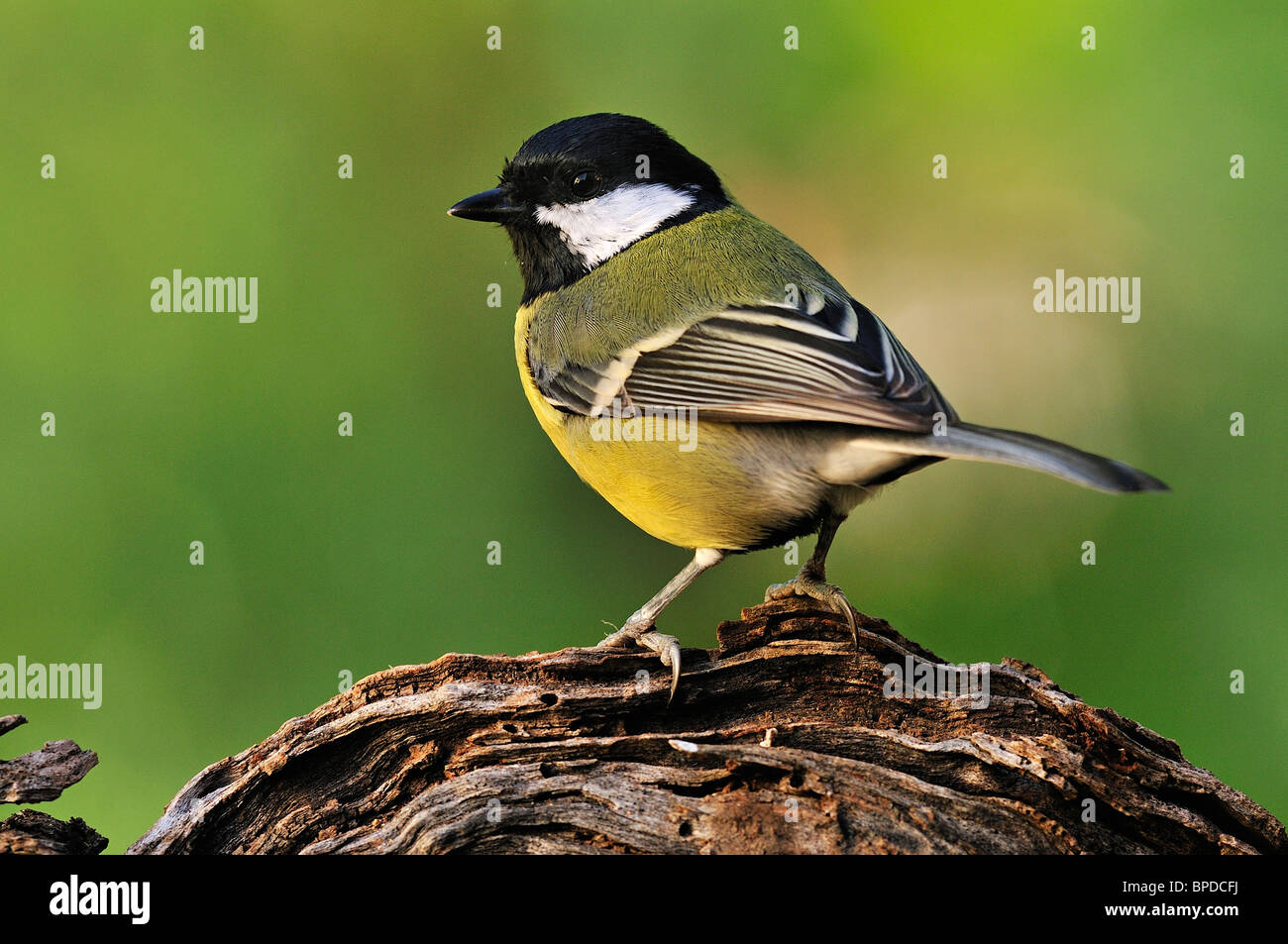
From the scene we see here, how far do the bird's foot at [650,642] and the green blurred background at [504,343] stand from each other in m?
0.85

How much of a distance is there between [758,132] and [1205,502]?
215 cm

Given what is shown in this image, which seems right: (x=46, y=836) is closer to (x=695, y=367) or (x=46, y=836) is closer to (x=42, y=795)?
(x=42, y=795)

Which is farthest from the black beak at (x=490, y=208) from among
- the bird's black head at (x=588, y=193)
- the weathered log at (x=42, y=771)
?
the weathered log at (x=42, y=771)

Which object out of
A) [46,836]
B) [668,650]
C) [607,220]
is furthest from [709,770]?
[607,220]

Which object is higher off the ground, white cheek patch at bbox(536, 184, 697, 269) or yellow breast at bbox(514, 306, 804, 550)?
white cheek patch at bbox(536, 184, 697, 269)

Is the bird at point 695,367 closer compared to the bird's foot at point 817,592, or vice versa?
the bird at point 695,367

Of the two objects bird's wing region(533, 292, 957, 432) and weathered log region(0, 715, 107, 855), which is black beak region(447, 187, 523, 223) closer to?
bird's wing region(533, 292, 957, 432)

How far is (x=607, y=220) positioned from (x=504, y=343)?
944 millimetres

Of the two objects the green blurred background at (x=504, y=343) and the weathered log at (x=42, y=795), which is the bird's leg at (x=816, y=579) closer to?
the green blurred background at (x=504, y=343)

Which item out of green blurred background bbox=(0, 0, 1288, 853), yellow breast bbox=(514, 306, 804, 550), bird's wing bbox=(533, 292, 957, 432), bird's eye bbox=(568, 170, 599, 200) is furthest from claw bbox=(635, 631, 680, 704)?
bird's eye bbox=(568, 170, 599, 200)

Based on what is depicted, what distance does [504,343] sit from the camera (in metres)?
4.07

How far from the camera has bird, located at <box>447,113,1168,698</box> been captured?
2.51 meters

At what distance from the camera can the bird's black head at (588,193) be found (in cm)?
322

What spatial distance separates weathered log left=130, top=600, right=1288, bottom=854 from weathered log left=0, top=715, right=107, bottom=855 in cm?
13
